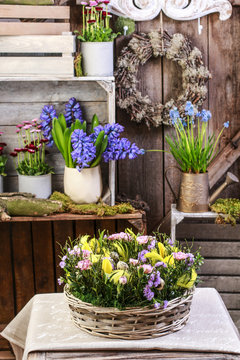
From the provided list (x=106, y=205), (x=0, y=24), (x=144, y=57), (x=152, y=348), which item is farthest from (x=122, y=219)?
(x=152, y=348)

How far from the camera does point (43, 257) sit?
9.94 ft

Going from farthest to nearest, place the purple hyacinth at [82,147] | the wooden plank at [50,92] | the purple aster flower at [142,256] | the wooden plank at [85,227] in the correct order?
1. the wooden plank at [50,92]
2. the wooden plank at [85,227]
3. the purple hyacinth at [82,147]
4. the purple aster flower at [142,256]

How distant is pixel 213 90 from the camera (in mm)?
3270

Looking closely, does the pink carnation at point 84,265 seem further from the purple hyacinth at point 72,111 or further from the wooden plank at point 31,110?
the wooden plank at point 31,110

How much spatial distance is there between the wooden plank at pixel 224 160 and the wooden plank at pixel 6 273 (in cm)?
124

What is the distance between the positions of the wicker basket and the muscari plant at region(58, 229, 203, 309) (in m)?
0.02

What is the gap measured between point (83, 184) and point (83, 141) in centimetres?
26

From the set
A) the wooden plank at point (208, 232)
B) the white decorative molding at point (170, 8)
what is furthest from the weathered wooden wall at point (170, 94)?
the wooden plank at point (208, 232)

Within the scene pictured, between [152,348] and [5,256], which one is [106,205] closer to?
[5,256]

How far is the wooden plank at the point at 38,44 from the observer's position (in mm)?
2809

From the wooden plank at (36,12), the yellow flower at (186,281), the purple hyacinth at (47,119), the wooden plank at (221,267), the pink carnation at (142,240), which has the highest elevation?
the wooden plank at (36,12)

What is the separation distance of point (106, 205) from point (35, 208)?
0.37 m

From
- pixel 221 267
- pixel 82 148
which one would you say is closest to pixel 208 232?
pixel 221 267

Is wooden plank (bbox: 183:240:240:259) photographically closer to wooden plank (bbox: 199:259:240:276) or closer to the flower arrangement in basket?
wooden plank (bbox: 199:259:240:276)
